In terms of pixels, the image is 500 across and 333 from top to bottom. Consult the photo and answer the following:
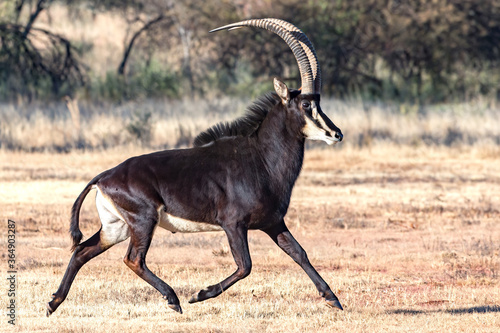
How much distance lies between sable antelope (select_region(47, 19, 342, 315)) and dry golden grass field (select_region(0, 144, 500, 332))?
371 mm

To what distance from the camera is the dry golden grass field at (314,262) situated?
677cm

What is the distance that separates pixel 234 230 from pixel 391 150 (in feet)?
43.3

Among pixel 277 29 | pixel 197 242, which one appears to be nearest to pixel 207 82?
pixel 197 242

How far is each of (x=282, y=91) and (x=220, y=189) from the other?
948 mm

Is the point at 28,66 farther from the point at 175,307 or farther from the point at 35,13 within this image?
the point at 175,307

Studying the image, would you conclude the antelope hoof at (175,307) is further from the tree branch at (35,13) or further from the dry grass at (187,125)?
the tree branch at (35,13)

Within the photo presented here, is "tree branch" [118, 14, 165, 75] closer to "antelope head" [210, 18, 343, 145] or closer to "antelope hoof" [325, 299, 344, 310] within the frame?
"antelope head" [210, 18, 343, 145]

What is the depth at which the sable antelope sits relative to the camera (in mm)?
6699

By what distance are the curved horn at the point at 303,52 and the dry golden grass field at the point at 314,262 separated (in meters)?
1.82

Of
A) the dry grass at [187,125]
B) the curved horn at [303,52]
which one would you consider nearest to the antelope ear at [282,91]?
the curved horn at [303,52]

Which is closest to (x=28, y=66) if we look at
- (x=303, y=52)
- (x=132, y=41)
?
(x=132, y=41)

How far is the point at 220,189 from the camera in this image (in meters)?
6.82

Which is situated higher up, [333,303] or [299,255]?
[299,255]

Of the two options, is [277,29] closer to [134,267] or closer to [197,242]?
[134,267]
